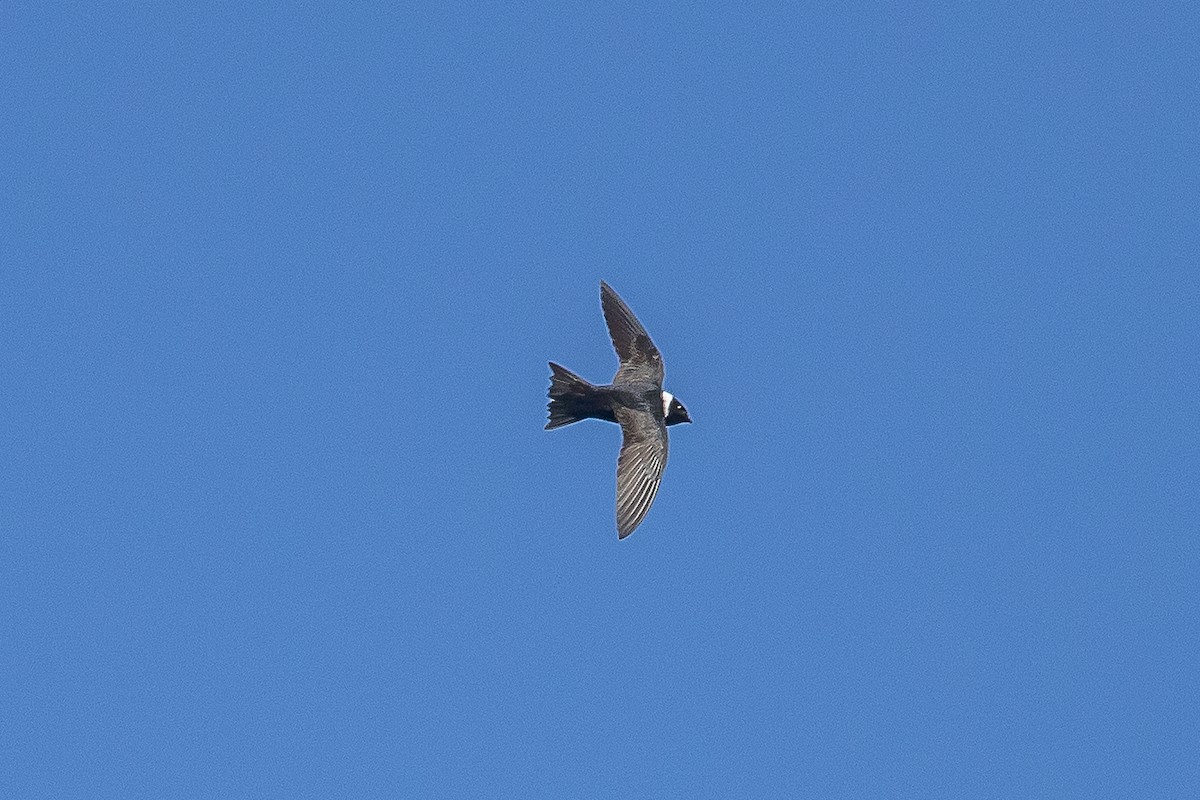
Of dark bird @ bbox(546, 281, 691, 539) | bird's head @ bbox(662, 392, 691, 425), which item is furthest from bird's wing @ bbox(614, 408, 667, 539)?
bird's head @ bbox(662, 392, 691, 425)

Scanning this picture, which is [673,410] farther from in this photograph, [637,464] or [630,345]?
[637,464]

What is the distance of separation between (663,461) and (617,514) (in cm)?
138

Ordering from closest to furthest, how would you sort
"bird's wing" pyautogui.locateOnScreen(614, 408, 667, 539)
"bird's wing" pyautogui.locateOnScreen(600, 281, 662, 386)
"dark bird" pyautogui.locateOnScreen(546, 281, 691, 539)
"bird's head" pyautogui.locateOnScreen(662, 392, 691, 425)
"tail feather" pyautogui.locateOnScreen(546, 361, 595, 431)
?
"bird's wing" pyautogui.locateOnScreen(614, 408, 667, 539), "dark bird" pyautogui.locateOnScreen(546, 281, 691, 539), "tail feather" pyautogui.locateOnScreen(546, 361, 595, 431), "bird's head" pyautogui.locateOnScreen(662, 392, 691, 425), "bird's wing" pyautogui.locateOnScreen(600, 281, 662, 386)

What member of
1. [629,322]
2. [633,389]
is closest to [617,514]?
[633,389]

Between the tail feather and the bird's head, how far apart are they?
164cm

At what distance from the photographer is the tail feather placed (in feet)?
77.2

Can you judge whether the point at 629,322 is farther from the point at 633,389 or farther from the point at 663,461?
the point at 663,461

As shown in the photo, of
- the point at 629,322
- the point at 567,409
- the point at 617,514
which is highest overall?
the point at 629,322

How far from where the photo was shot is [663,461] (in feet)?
75.9

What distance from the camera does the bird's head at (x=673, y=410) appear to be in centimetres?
2552

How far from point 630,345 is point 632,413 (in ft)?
10.7

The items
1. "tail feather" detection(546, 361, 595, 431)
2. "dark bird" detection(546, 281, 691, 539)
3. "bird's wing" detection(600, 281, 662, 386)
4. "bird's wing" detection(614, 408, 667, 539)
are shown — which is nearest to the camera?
"bird's wing" detection(614, 408, 667, 539)

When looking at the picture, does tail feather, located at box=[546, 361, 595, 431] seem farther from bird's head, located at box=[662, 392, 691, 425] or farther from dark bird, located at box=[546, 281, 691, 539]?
bird's head, located at box=[662, 392, 691, 425]

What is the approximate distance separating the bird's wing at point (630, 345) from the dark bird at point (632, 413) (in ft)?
0.05
